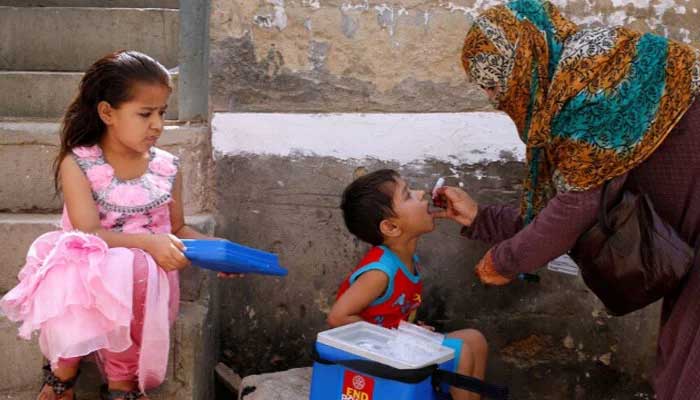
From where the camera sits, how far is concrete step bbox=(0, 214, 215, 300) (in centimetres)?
299

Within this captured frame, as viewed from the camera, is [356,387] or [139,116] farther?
[139,116]

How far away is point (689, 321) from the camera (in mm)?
2295

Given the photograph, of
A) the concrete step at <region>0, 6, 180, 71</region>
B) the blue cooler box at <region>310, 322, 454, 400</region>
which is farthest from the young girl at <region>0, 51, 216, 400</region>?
the concrete step at <region>0, 6, 180, 71</region>

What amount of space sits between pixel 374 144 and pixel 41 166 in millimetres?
1267

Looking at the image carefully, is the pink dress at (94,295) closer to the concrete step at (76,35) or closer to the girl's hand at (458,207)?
the girl's hand at (458,207)

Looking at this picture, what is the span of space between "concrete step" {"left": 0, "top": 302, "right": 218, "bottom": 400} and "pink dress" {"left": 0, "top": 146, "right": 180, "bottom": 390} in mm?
182

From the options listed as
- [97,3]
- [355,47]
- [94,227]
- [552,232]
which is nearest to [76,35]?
[97,3]

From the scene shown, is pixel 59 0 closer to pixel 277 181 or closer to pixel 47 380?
pixel 277 181

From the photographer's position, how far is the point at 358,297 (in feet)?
9.24

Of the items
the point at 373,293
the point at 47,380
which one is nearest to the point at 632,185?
the point at 373,293

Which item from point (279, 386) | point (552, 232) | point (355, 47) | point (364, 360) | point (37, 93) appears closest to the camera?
point (552, 232)

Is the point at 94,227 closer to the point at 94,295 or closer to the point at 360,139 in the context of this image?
the point at 94,295

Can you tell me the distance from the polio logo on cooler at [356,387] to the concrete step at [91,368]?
0.59 metres

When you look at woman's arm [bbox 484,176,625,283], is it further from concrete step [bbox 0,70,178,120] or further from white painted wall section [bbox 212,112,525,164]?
concrete step [bbox 0,70,178,120]
